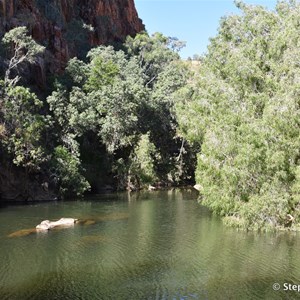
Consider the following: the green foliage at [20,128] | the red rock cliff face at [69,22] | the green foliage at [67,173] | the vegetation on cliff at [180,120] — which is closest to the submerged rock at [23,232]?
the vegetation on cliff at [180,120]

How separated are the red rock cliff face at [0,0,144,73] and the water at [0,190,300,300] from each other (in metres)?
27.3

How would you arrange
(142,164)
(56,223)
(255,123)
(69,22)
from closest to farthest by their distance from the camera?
(255,123) < (56,223) < (142,164) < (69,22)

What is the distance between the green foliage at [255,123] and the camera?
72.1ft

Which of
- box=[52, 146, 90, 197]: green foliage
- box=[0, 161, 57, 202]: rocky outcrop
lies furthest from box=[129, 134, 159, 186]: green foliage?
box=[0, 161, 57, 202]: rocky outcrop

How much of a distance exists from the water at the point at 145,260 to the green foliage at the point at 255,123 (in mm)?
1669

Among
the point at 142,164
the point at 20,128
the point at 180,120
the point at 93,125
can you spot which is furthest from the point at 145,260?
the point at 142,164

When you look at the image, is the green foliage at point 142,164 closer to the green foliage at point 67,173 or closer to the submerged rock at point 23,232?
the green foliage at point 67,173

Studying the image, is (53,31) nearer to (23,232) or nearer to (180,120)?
(180,120)

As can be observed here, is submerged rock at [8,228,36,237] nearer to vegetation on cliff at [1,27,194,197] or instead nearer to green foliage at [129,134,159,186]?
vegetation on cliff at [1,27,194,197]

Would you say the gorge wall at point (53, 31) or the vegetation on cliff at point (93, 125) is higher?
the gorge wall at point (53, 31)

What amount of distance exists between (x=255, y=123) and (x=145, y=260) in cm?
881

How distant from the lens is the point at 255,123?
22891 mm

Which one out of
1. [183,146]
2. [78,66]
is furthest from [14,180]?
[183,146]

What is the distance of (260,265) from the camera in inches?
713
